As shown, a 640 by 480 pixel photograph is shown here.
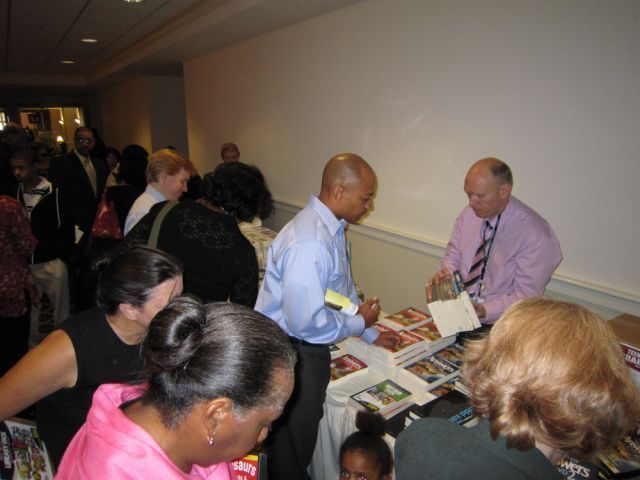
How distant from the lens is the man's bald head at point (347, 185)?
1768 mm

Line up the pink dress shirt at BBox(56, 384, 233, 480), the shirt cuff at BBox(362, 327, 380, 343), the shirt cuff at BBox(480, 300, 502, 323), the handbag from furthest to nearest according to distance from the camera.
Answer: the handbag
the shirt cuff at BBox(480, 300, 502, 323)
the shirt cuff at BBox(362, 327, 380, 343)
the pink dress shirt at BBox(56, 384, 233, 480)

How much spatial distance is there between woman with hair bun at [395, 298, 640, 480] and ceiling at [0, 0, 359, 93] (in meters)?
3.45

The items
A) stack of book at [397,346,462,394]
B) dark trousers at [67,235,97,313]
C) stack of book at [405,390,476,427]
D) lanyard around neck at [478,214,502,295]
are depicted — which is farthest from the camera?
dark trousers at [67,235,97,313]

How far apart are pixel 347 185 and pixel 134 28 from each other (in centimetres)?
542

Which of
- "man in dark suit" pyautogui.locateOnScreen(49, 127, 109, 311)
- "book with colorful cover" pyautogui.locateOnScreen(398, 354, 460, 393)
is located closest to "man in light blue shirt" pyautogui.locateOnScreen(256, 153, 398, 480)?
"book with colorful cover" pyautogui.locateOnScreen(398, 354, 460, 393)

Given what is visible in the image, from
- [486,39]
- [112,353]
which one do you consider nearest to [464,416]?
[112,353]

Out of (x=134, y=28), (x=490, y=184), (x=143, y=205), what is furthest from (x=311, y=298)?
(x=134, y=28)

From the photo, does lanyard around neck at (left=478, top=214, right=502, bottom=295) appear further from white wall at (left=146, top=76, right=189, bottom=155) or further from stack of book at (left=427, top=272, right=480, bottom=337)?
white wall at (left=146, top=76, right=189, bottom=155)

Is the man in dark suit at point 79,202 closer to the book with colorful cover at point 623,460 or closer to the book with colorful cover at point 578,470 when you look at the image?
the book with colorful cover at point 578,470

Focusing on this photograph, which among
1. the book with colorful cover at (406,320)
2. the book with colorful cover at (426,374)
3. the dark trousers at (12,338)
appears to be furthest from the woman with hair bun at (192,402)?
the dark trousers at (12,338)

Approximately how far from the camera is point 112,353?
4.21 feet

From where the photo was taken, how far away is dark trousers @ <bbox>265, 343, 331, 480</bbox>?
1697 mm

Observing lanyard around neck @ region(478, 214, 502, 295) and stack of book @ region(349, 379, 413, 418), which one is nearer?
stack of book @ region(349, 379, 413, 418)

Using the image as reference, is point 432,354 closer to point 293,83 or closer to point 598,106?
point 598,106
